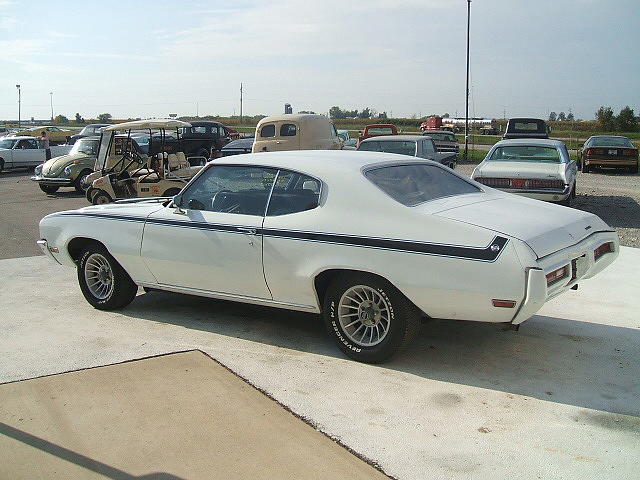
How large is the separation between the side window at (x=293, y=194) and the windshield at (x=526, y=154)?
Result: 8.56 metres

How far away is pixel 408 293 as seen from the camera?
15.6ft

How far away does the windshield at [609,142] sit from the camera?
24.2 meters

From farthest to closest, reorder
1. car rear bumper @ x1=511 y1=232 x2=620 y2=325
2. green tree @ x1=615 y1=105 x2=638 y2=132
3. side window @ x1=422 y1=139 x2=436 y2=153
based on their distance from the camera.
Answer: green tree @ x1=615 y1=105 x2=638 y2=132 < side window @ x1=422 y1=139 x2=436 y2=153 < car rear bumper @ x1=511 y1=232 x2=620 y2=325

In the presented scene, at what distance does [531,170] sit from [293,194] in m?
7.64

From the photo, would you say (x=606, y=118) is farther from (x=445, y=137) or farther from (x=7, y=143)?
(x=7, y=143)

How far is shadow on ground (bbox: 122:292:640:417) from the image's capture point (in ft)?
15.3

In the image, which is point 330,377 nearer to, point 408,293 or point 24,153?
point 408,293

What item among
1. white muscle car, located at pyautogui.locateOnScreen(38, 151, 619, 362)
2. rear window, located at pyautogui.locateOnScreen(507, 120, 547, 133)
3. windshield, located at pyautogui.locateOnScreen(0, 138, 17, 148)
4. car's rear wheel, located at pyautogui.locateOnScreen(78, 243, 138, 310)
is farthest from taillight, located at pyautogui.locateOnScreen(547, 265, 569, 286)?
windshield, located at pyautogui.locateOnScreen(0, 138, 17, 148)

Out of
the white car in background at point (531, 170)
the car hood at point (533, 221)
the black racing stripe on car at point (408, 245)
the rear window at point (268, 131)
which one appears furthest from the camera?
the rear window at point (268, 131)

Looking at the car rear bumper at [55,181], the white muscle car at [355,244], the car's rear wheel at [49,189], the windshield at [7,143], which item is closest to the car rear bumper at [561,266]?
the white muscle car at [355,244]

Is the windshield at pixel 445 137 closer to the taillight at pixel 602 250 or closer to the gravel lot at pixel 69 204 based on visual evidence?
the gravel lot at pixel 69 204

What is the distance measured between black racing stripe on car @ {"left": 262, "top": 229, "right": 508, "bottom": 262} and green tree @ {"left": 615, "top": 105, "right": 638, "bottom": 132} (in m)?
62.2

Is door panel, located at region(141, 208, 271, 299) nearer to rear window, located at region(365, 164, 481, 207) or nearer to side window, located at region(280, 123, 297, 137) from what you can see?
rear window, located at region(365, 164, 481, 207)

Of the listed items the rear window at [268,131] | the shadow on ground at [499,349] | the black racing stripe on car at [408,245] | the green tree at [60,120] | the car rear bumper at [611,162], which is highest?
the green tree at [60,120]
